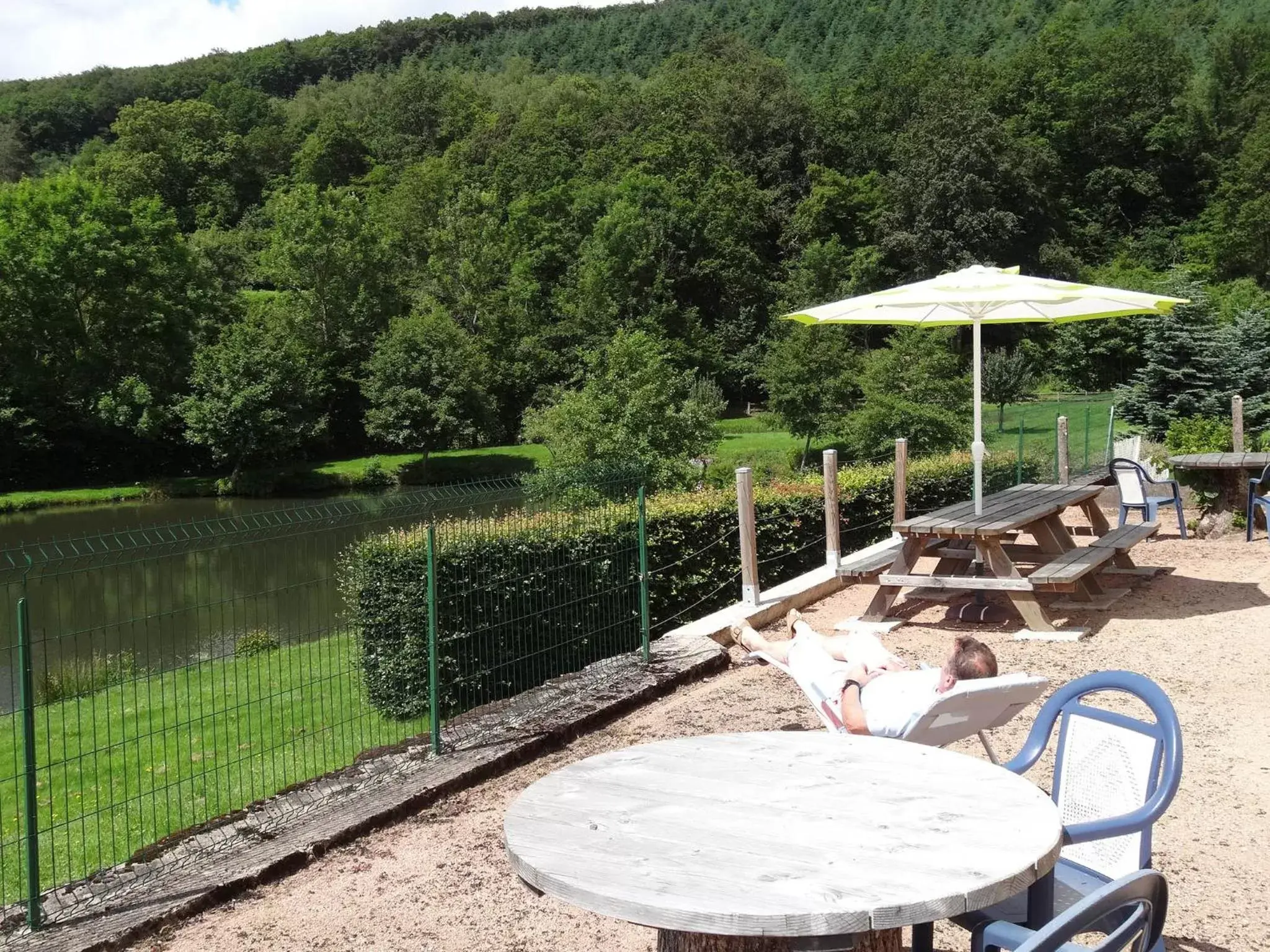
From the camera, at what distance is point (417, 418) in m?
45.6

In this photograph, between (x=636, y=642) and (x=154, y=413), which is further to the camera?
(x=154, y=413)

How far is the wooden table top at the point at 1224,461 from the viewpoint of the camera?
12.5 metres

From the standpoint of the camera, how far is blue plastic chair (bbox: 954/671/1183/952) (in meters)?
2.94

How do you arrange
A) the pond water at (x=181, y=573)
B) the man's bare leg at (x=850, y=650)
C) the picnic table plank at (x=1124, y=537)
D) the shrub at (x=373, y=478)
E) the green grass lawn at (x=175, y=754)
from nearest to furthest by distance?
the man's bare leg at (x=850, y=650) → the pond water at (x=181, y=573) → the green grass lawn at (x=175, y=754) → the picnic table plank at (x=1124, y=537) → the shrub at (x=373, y=478)

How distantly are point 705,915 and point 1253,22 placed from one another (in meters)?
80.6

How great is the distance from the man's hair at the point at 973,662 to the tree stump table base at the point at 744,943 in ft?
4.53

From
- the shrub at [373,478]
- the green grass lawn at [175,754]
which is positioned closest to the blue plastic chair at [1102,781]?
the green grass lawn at [175,754]

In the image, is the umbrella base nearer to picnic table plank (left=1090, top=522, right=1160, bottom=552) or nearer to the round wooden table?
picnic table plank (left=1090, top=522, right=1160, bottom=552)

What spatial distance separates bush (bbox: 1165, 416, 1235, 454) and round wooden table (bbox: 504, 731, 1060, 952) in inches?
579

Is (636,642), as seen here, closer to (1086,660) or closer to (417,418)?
(1086,660)

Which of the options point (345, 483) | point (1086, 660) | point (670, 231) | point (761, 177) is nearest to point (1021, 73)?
point (761, 177)

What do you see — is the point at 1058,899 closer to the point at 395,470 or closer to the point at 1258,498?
the point at 1258,498

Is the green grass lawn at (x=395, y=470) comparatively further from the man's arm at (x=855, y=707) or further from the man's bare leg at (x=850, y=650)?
the man's arm at (x=855, y=707)

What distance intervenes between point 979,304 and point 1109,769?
630 cm
